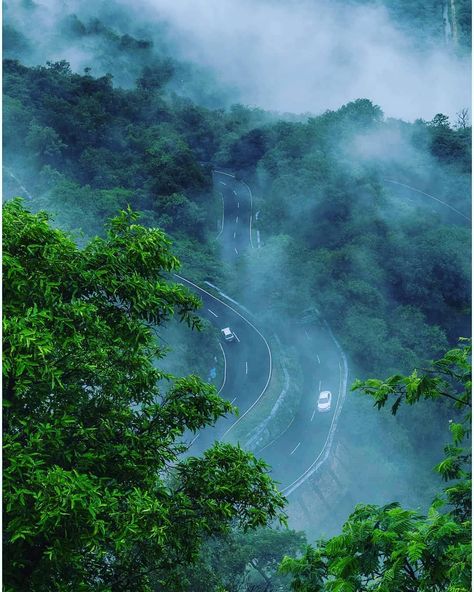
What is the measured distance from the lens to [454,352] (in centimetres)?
545

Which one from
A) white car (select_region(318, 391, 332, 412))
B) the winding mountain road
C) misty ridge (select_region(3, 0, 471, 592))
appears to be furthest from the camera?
white car (select_region(318, 391, 332, 412))

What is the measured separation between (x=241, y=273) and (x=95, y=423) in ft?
72.8

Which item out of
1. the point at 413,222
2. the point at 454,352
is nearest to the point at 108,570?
the point at 454,352

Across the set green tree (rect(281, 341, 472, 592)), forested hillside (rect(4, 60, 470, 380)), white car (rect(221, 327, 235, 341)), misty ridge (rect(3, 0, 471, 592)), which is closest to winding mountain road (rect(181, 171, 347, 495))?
misty ridge (rect(3, 0, 471, 592))

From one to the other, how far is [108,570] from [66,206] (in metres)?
18.2

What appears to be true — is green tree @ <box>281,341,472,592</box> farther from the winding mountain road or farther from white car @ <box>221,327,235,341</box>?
white car @ <box>221,327,235,341</box>

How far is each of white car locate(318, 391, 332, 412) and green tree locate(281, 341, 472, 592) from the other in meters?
18.2

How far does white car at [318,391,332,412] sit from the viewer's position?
23.8 metres

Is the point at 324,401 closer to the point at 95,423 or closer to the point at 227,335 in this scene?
the point at 227,335

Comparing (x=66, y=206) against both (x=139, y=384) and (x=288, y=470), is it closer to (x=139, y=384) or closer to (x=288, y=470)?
(x=288, y=470)

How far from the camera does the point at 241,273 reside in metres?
27.5

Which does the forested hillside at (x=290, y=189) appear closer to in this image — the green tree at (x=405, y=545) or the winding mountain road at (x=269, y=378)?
the winding mountain road at (x=269, y=378)

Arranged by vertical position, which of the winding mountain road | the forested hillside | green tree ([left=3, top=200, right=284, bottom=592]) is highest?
the forested hillside

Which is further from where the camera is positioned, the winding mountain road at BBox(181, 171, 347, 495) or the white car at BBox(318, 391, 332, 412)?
the white car at BBox(318, 391, 332, 412)
